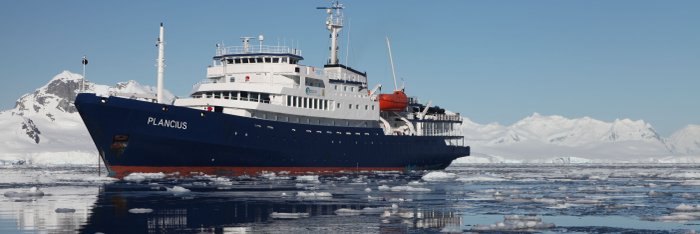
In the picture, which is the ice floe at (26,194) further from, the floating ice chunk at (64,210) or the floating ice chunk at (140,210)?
the floating ice chunk at (140,210)

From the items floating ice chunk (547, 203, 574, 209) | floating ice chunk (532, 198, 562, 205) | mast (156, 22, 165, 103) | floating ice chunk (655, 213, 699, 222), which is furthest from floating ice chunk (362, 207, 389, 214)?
mast (156, 22, 165, 103)

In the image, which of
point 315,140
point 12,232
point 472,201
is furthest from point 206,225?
point 315,140

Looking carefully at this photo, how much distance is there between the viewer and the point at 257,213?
2138 centimetres

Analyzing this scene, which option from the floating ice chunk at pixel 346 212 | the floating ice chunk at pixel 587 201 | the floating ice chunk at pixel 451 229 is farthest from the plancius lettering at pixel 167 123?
the floating ice chunk at pixel 451 229

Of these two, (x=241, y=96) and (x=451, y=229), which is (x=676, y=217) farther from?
(x=241, y=96)

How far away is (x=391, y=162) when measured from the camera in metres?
60.4

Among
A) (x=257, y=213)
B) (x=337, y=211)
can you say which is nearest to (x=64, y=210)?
(x=257, y=213)

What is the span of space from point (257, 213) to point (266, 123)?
26.8 metres

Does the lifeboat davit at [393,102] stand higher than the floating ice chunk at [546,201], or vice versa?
the lifeboat davit at [393,102]

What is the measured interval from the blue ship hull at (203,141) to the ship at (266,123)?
5cm

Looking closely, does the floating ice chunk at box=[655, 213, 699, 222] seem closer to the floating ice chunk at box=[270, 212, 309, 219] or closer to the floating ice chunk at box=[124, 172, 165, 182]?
the floating ice chunk at box=[270, 212, 309, 219]

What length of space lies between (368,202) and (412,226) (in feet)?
24.2

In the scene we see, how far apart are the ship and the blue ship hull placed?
0.18 ft

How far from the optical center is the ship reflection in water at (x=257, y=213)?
17.9m
